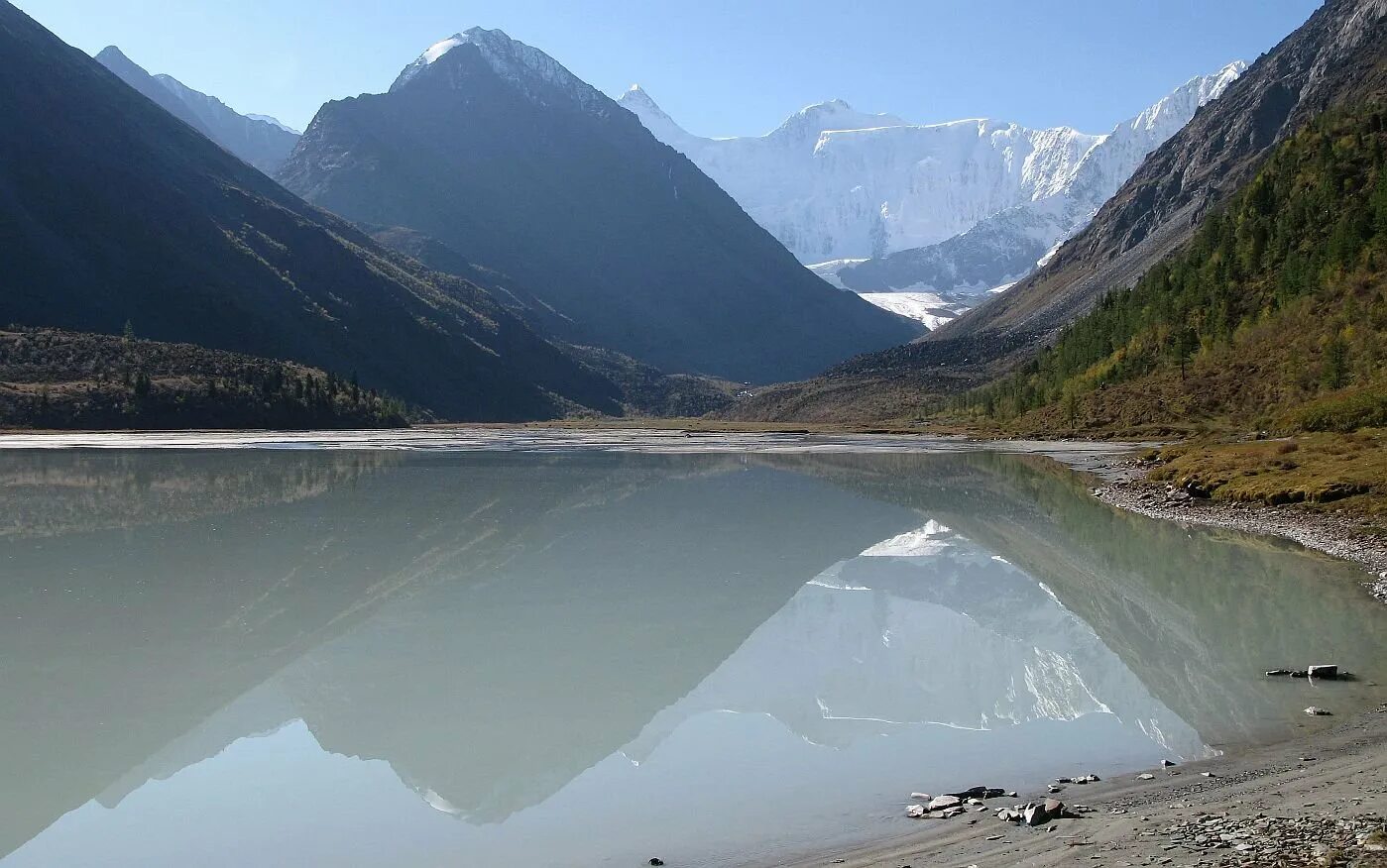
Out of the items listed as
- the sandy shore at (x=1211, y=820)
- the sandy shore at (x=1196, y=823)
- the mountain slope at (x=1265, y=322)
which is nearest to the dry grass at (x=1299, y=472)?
the mountain slope at (x=1265, y=322)

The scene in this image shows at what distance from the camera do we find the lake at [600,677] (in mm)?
12523

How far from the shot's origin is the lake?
12.5 meters

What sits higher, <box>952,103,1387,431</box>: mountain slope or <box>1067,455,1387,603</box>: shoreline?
<box>952,103,1387,431</box>: mountain slope

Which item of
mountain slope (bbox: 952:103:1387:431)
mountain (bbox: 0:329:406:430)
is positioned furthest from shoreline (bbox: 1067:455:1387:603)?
mountain (bbox: 0:329:406:430)

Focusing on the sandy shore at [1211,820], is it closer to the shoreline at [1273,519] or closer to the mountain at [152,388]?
the shoreline at [1273,519]

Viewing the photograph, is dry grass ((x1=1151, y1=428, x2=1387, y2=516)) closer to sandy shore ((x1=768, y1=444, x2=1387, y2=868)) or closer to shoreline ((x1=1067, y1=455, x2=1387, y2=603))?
shoreline ((x1=1067, y1=455, x2=1387, y2=603))

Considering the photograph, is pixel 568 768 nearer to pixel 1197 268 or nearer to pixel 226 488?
pixel 226 488

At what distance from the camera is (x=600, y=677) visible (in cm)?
1848

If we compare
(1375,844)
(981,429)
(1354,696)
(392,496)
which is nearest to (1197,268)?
(981,429)

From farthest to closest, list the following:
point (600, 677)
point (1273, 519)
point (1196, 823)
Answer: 1. point (1273, 519)
2. point (600, 677)
3. point (1196, 823)

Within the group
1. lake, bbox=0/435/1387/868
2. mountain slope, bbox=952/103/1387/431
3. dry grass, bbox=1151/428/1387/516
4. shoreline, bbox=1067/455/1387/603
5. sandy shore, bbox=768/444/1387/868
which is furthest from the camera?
mountain slope, bbox=952/103/1387/431

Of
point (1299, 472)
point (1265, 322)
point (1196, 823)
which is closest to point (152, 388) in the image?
point (1265, 322)

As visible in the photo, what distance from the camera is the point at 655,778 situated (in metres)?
13.8

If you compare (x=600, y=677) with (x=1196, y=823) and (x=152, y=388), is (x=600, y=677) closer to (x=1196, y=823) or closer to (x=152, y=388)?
(x=1196, y=823)
